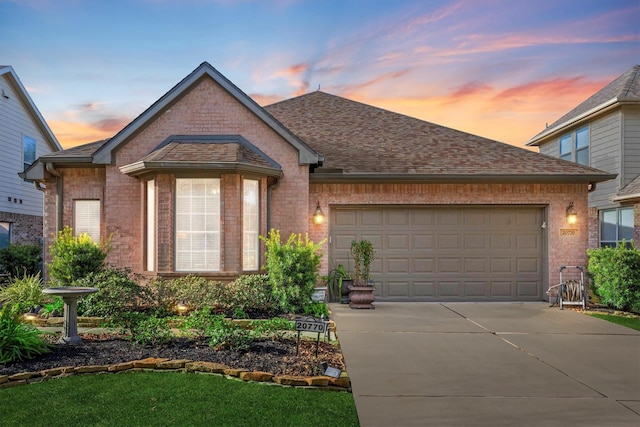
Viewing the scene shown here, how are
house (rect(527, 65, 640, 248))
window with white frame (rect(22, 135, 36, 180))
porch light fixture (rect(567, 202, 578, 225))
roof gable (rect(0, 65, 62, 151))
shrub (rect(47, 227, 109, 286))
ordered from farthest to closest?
window with white frame (rect(22, 135, 36, 180)), roof gable (rect(0, 65, 62, 151)), house (rect(527, 65, 640, 248)), porch light fixture (rect(567, 202, 578, 225)), shrub (rect(47, 227, 109, 286))

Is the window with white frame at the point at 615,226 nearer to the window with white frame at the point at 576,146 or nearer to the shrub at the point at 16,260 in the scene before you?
the window with white frame at the point at 576,146

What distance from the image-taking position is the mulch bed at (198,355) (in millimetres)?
5902

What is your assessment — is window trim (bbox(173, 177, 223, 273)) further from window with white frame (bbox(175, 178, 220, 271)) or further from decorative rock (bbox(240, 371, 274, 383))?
decorative rock (bbox(240, 371, 274, 383))

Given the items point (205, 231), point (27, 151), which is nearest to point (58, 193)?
point (205, 231)

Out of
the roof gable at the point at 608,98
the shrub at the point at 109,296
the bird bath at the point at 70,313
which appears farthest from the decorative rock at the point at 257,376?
the roof gable at the point at 608,98

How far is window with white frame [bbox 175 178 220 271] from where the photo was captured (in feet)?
36.0

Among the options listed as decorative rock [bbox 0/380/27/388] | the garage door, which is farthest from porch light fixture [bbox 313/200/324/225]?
decorative rock [bbox 0/380/27/388]

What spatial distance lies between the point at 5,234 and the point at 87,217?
8373mm

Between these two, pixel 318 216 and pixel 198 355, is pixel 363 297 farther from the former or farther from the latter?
pixel 198 355

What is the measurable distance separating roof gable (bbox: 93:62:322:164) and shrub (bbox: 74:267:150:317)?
3.30 meters

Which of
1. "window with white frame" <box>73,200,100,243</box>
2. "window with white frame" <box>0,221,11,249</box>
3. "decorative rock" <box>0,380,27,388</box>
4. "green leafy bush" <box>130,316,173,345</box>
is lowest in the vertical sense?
"decorative rock" <box>0,380,27,388</box>

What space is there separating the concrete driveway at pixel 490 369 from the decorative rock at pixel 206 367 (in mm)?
1581

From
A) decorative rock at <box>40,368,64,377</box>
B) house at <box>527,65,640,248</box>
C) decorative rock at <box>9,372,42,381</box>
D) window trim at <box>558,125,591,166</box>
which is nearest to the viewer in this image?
decorative rock at <box>9,372,42,381</box>

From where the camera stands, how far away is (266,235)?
11.8 meters
